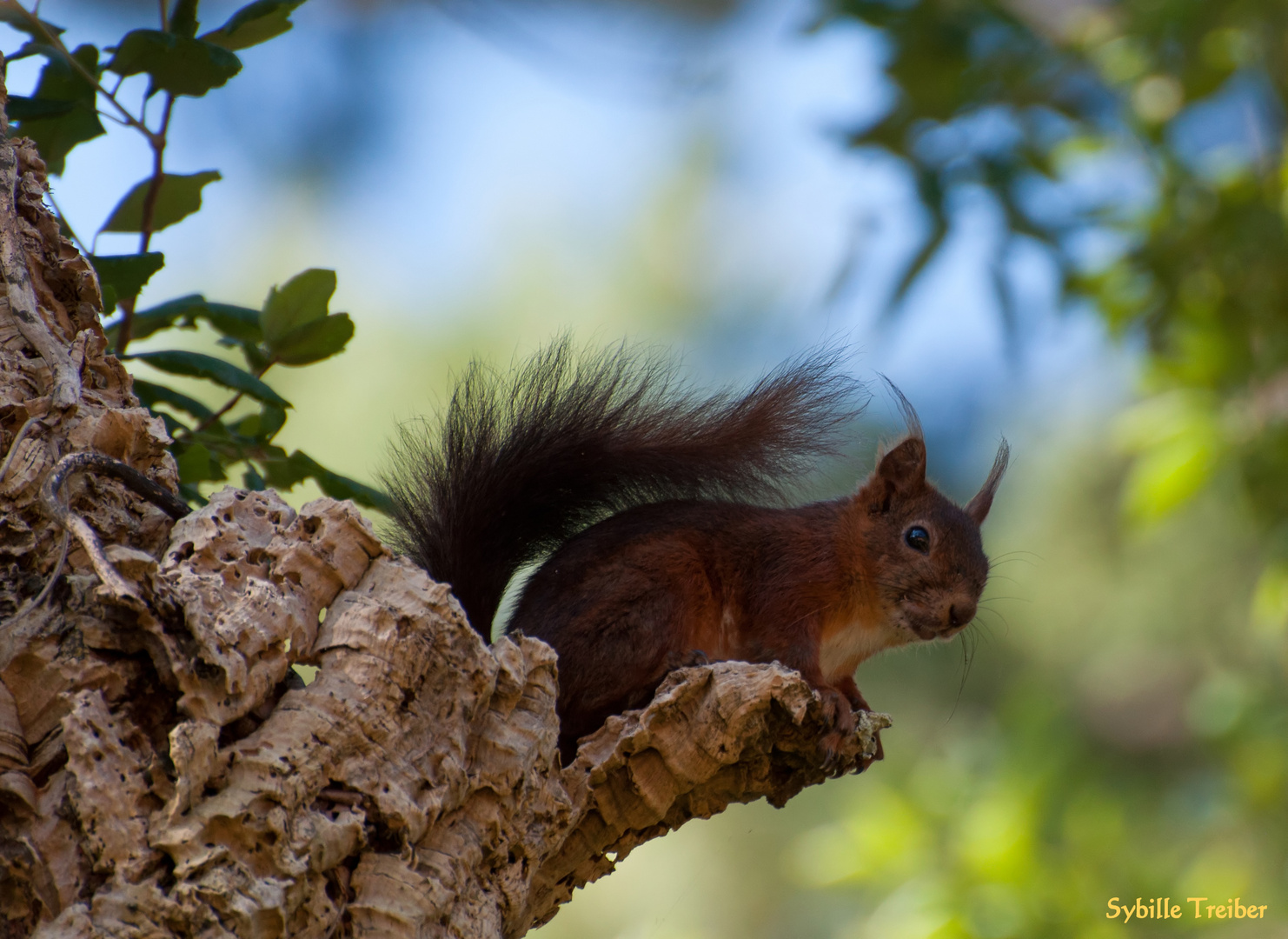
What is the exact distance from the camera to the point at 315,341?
1.30m

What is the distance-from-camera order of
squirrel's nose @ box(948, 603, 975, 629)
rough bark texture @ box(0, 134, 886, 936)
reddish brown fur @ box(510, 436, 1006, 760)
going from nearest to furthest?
rough bark texture @ box(0, 134, 886, 936), reddish brown fur @ box(510, 436, 1006, 760), squirrel's nose @ box(948, 603, 975, 629)

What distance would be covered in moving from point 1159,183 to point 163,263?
2212 millimetres

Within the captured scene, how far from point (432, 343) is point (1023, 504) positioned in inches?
110

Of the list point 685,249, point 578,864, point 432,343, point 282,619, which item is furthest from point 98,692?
point 685,249

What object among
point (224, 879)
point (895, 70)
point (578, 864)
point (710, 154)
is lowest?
point (224, 879)

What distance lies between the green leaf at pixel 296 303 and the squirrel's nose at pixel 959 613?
1.10 metres

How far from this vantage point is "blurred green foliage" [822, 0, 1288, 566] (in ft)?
7.67

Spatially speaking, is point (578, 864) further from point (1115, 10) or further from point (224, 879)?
point (1115, 10)

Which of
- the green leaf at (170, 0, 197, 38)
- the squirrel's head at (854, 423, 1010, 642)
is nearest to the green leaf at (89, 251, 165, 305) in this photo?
the green leaf at (170, 0, 197, 38)

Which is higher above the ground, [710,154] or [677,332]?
[710,154]

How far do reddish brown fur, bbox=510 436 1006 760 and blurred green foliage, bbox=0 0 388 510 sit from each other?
0.33 m

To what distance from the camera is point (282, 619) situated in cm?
98

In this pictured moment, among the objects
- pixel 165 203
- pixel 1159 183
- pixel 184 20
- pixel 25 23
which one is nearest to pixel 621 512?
pixel 165 203

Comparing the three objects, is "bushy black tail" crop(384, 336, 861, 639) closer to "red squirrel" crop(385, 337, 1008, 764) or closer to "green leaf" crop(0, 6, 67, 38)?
"red squirrel" crop(385, 337, 1008, 764)
